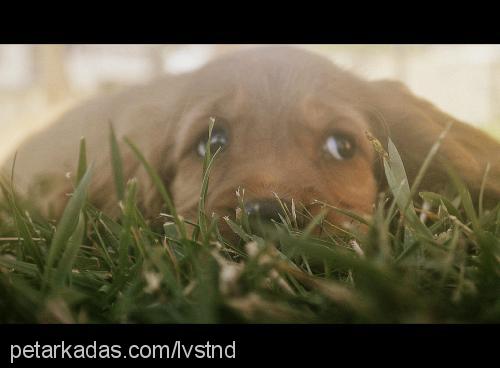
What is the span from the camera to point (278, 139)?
137 centimetres

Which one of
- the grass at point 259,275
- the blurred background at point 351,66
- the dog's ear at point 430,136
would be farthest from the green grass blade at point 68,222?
the dog's ear at point 430,136

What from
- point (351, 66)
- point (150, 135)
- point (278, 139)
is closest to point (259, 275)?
point (278, 139)

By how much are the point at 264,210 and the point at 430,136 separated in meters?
0.69

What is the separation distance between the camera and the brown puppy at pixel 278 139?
48.3 inches

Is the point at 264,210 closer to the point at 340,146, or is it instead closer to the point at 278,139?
the point at 278,139

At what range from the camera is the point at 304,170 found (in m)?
1.28

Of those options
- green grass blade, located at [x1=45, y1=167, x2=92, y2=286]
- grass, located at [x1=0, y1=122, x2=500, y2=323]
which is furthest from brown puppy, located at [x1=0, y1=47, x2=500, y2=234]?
green grass blade, located at [x1=45, y1=167, x2=92, y2=286]

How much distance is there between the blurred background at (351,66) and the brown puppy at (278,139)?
2.8 inches

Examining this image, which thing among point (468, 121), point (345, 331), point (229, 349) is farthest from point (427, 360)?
point (468, 121)
